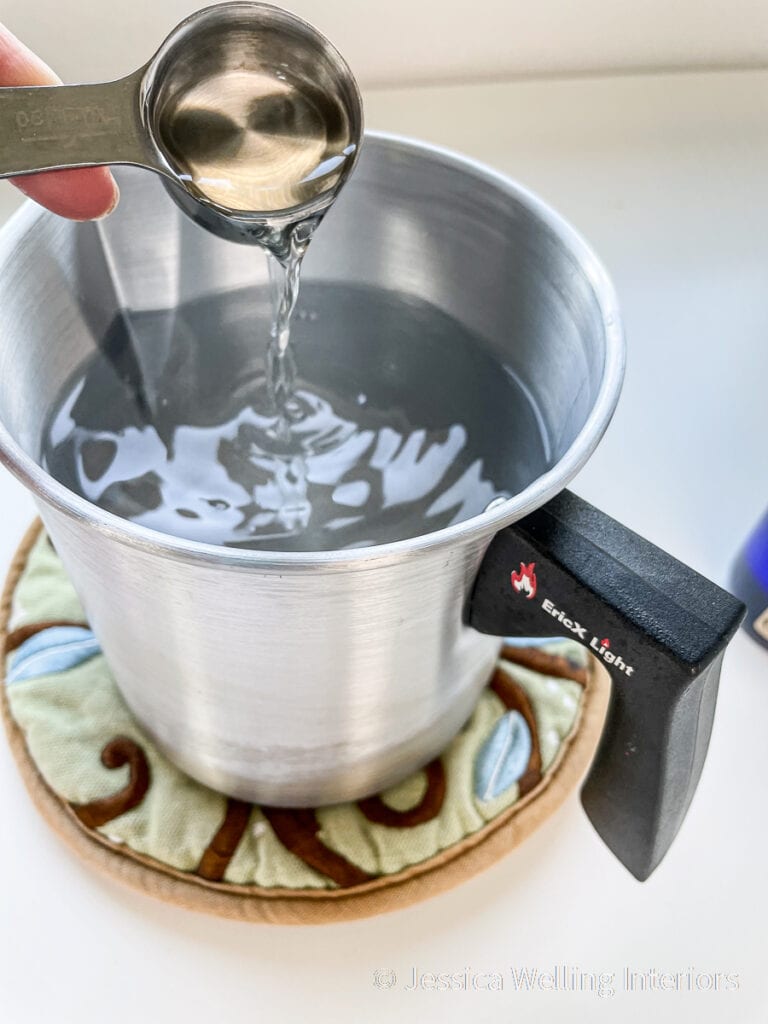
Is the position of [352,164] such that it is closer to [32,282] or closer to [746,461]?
[32,282]

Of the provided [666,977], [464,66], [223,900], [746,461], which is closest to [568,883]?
[666,977]

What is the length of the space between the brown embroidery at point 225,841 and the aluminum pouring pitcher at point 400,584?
0.02 meters

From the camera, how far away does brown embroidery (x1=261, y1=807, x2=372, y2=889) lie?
2.06 ft

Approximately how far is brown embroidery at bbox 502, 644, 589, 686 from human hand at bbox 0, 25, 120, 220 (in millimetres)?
412

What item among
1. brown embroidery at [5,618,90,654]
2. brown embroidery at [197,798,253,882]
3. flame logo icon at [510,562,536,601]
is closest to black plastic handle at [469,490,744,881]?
flame logo icon at [510,562,536,601]

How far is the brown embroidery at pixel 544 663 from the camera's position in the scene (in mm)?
728

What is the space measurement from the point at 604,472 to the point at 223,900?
478mm

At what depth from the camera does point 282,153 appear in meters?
0.63

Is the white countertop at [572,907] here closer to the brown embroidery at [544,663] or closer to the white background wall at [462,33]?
the brown embroidery at [544,663]

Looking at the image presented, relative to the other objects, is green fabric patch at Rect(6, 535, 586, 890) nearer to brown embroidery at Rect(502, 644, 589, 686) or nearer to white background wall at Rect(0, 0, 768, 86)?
brown embroidery at Rect(502, 644, 589, 686)

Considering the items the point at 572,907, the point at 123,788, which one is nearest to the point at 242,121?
the point at 123,788

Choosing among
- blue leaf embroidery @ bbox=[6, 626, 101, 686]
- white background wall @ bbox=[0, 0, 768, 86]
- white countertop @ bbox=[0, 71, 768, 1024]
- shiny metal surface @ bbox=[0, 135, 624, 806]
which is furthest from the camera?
white background wall @ bbox=[0, 0, 768, 86]

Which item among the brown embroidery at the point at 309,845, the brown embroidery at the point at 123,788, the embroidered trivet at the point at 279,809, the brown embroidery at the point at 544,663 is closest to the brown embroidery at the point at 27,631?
the embroidered trivet at the point at 279,809

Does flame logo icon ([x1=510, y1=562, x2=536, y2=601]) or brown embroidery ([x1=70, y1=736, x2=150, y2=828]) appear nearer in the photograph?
flame logo icon ([x1=510, y1=562, x2=536, y2=601])
